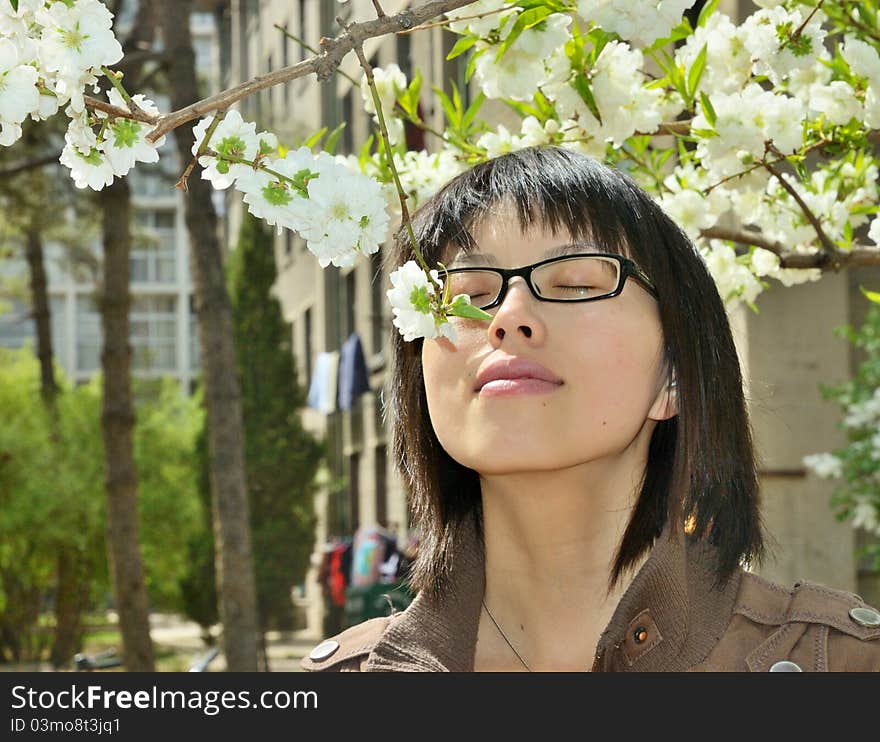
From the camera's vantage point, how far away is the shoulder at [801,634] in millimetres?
1758

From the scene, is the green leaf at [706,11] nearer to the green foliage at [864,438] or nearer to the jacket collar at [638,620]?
the jacket collar at [638,620]

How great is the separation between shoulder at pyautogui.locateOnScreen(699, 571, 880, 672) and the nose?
0.46 metres

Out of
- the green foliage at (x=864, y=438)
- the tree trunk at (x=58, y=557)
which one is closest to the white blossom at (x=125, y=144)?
the green foliage at (x=864, y=438)

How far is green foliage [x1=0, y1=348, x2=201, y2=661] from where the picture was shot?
2028 centimetres

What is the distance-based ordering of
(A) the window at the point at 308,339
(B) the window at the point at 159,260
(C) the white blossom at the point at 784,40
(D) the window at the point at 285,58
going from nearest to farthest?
(C) the white blossom at the point at 784,40 → (D) the window at the point at 285,58 → (A) the window at the point at 308,339 → (B) the window at the point at 159,260

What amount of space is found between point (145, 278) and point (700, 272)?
55289mm

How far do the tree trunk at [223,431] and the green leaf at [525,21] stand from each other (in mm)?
5870

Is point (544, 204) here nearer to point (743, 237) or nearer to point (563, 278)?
point (563, 278)

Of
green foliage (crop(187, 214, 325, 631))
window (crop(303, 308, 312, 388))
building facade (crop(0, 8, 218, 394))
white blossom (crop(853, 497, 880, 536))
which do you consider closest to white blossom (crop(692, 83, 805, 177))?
white blossom (crop(853, 497, 880, 536))

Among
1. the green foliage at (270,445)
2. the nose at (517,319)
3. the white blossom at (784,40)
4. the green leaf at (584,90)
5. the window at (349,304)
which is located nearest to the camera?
the nose at (517,319)

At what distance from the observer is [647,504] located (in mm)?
2027

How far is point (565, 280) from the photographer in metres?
1.90

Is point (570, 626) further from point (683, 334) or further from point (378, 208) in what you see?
point (378, 208)

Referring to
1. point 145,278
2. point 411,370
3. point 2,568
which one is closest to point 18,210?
point 2,568
